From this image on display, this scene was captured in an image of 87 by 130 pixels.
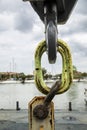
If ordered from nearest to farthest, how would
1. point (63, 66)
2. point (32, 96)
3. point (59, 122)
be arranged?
point (63, 66) → point (59, 122) → point (32, 96)

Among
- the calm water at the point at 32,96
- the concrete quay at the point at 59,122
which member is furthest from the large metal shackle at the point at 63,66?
the calm water at the point at 32,96

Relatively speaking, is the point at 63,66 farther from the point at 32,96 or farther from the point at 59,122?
the point at 32,96

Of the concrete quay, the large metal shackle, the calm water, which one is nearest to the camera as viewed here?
the large metal shackle

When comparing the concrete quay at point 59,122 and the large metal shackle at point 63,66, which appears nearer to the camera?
the large metal shackle at point 63,66

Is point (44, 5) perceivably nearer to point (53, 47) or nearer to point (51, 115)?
point (53, 47)

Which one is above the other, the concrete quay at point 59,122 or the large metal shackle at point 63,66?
the large metal shackle at point 63,66

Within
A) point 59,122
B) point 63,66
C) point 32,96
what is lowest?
point 59,122

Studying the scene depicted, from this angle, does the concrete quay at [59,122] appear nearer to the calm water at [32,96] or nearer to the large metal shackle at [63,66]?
the calm water at [32,96]

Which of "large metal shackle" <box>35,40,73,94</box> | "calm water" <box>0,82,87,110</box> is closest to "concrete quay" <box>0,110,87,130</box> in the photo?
"calm water" <box>0,82,87,110</box>

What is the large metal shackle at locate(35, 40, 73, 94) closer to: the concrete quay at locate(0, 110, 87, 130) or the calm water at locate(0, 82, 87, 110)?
the concrete quay at locate(0, 110, 87, 130)

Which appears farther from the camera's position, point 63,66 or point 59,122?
point 59,122

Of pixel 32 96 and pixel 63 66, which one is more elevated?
pixel 32 96

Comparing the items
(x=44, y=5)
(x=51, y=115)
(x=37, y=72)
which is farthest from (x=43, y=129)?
(x=44, y=5)

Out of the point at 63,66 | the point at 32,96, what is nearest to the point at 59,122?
the point at 63,66
